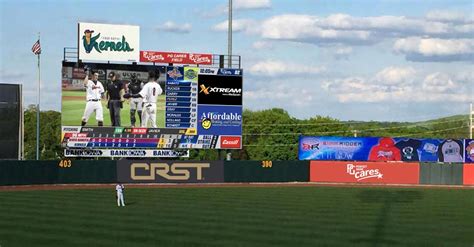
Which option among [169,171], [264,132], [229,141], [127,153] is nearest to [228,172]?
[169,171]

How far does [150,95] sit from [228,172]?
9.14 m

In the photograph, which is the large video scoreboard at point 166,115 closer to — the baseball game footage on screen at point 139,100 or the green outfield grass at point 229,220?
the baseball game footage on screen at point 139,100

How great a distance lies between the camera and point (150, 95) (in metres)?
43.0

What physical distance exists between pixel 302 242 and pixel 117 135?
26637 mm

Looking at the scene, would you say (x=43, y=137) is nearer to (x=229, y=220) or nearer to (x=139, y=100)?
(x=139, y=100)

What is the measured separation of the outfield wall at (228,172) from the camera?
1719 inches

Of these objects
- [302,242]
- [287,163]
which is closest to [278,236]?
[302,242]

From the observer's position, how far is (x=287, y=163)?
52.0 metres

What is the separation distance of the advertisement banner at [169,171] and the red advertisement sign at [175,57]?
23.6ft

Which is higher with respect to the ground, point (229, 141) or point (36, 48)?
point (36, 48)

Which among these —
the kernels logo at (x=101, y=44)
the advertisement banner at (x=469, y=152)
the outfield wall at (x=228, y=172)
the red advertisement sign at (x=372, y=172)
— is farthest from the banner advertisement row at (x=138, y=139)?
the advertisement banner at (x=469, y=152)

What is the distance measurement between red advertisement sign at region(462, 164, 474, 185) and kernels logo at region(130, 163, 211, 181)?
1972 centimetres

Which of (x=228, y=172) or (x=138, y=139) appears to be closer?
(x=138, y=139)

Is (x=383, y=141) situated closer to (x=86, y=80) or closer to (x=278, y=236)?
(x=86, y=80)
